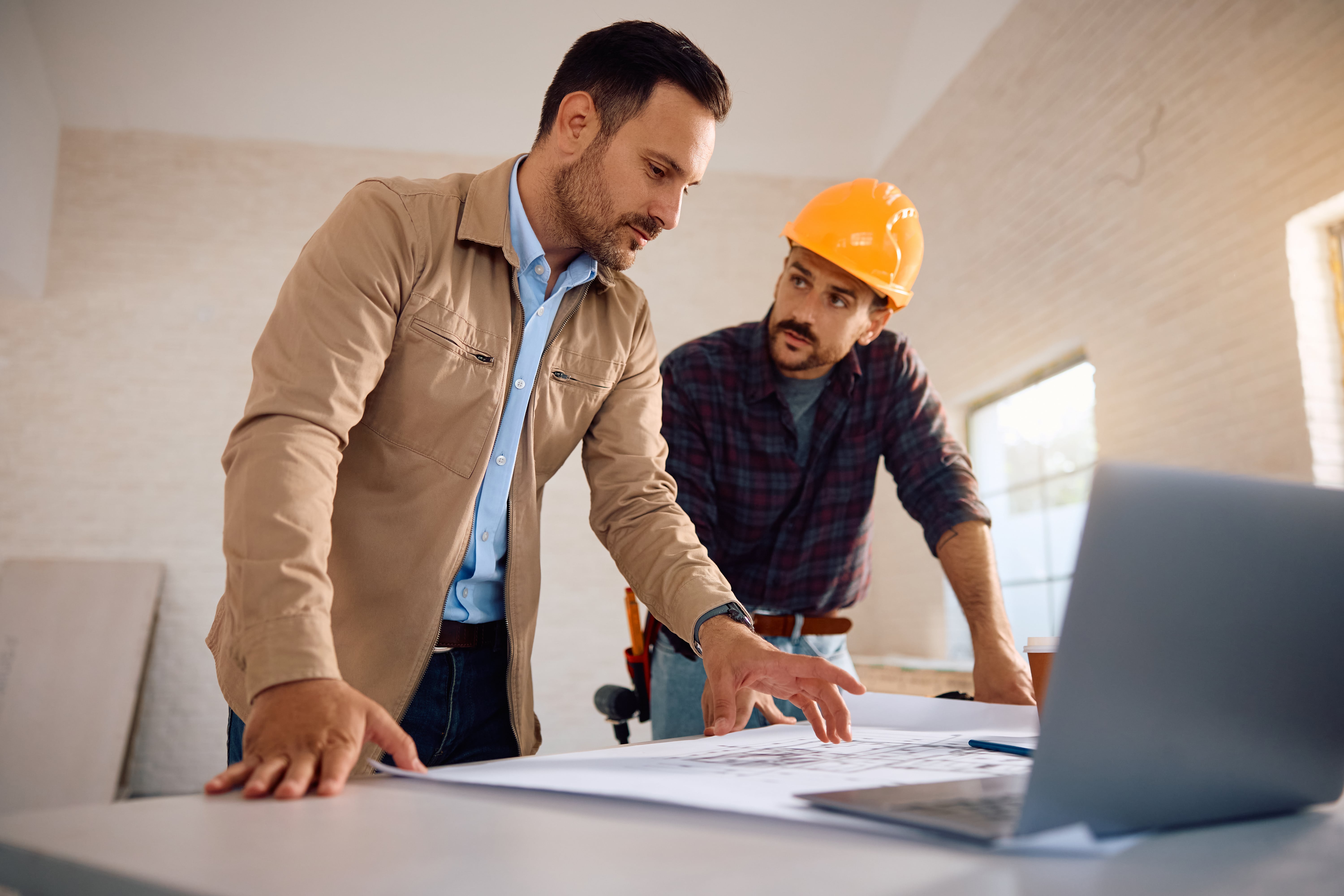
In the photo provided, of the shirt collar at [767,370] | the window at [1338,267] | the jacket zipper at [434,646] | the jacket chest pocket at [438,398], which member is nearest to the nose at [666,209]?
the jacket chest pocket at [438,398]

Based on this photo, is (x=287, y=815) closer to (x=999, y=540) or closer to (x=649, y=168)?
(x=649, y=168)

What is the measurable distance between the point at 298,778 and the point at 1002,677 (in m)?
1.27

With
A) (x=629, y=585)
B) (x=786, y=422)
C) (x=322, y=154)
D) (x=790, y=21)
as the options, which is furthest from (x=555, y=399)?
(x=322, y=154)

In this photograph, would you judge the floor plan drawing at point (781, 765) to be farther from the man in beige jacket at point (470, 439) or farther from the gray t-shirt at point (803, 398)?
the gray t-shirt at point (803, 398)

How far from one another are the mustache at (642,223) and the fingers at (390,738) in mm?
878

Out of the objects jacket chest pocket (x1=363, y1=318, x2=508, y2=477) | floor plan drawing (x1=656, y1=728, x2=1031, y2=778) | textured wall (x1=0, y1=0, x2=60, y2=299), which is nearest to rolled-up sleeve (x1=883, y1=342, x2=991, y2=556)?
floor plan drawing (x1=656, y1=728, x2=1031, y2=778)

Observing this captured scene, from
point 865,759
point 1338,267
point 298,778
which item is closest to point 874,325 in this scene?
point 865,759

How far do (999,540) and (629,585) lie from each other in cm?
456

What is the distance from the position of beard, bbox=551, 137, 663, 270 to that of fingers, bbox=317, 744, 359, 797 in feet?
3.08

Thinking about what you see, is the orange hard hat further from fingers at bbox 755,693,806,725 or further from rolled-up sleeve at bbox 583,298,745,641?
fingers at bbox 755,693,806,725

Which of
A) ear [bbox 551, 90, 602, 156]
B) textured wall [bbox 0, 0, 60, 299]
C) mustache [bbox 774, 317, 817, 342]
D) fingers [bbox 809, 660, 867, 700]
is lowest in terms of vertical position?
fingers [bbox 809, 660, 867, 700]

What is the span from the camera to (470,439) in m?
1.29

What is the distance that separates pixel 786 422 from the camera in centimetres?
207

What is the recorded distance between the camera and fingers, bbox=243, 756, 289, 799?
0.64 metres
